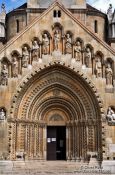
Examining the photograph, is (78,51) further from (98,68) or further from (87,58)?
(98,68)

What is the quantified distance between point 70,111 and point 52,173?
4.35 metres

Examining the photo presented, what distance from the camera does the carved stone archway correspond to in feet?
70.3

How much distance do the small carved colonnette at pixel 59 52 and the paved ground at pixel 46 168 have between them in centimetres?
486

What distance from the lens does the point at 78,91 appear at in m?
22.0

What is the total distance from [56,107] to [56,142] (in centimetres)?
230

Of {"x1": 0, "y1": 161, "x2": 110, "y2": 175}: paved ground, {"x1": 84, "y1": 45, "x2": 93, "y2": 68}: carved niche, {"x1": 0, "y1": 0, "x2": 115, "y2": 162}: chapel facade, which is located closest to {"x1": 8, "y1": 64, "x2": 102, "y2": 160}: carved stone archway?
{"x1": 0, "y1": 0, "x2": 115, "y2": 162}: chapel facade

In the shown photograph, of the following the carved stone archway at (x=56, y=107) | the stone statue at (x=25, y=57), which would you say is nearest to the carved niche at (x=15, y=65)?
the stone statue at (x=25, y=57)

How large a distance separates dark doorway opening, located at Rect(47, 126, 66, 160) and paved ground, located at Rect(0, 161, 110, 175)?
1390 millimetres

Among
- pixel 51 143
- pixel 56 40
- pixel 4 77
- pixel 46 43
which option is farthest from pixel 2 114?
pixel 56 40

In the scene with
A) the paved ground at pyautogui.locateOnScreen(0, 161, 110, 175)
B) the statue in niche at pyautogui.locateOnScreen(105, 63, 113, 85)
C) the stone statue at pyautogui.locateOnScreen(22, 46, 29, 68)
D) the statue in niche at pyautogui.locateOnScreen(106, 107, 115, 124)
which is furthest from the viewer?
the stone statue at pyautogui.locateOnScreen(22, 46, 29, 68)

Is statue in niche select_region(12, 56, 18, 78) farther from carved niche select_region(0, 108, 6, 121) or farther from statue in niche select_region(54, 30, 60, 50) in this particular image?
statue in niche select_region(54, 30, 60, 50)

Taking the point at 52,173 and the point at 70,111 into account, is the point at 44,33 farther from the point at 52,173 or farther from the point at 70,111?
the point at 52,173

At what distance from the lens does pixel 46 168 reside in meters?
20.8

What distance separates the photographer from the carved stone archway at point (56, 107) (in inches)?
843
